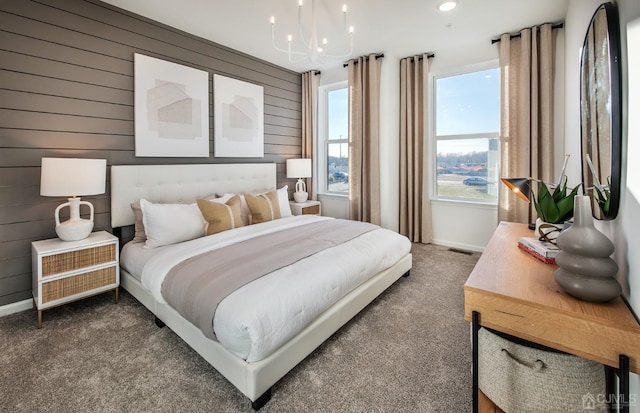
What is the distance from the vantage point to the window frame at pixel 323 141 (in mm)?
5215

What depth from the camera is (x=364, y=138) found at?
179 inches

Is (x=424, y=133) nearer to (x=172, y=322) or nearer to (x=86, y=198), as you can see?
(x=172, y=322)

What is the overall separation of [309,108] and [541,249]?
4180mm

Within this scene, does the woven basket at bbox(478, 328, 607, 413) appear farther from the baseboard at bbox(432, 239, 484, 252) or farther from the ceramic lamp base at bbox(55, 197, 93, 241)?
the baseboard at bbox(432, 239, 484, 252)

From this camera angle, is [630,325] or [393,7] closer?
[630,325]

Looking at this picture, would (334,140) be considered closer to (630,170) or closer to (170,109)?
(170,109)

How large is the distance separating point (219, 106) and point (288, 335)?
3153 mm

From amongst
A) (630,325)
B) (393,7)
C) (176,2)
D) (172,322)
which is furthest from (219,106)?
(630,325)

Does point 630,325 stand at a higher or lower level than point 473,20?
lower

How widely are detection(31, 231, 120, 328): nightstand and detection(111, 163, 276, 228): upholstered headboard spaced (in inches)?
17.6

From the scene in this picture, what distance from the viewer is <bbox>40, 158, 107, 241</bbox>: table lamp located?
2332mm

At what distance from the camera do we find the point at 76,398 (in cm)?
160

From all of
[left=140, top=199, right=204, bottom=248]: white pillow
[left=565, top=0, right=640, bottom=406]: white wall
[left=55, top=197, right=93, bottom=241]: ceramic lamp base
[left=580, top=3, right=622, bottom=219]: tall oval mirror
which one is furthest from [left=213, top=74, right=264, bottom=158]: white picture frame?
[left=565, top=0, right=640, bottom=406]: white wall

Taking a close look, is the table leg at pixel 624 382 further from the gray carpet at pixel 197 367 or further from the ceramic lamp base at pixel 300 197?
the ceramic lamp base at pixel 300 197
